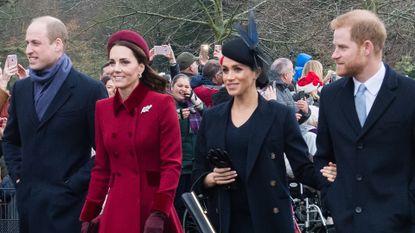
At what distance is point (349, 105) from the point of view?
518 centimetres

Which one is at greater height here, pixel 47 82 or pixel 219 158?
pixel 47 82

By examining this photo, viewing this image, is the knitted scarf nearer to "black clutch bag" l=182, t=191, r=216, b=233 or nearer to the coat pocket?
the coat pocket

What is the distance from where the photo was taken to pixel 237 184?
5.65 meters

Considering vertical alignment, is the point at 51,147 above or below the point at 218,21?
below

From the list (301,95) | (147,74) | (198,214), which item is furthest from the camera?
(301,95)

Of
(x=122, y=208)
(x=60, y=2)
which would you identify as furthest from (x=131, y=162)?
(x=60, y=2)

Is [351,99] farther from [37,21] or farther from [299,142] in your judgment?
[37,21]

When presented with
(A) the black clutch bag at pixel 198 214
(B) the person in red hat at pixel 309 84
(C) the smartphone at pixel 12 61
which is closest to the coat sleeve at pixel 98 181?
(A) the black clutch bag at pixel 198 214

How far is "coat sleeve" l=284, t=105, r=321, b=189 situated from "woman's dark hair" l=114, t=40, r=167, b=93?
0.95 m

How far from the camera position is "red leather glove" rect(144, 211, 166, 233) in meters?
5.48

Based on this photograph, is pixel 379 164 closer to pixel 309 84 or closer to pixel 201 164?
pixel 201 164

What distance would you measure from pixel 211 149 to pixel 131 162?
1.86 feet

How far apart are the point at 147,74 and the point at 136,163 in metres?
0.67

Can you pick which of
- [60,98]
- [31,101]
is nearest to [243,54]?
[60,98]
